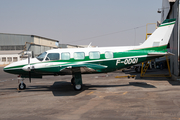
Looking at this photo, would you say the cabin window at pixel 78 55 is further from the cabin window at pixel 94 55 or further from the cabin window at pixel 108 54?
the cabin window at pixel 108 54

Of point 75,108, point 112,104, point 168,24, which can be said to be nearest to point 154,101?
point 112,104

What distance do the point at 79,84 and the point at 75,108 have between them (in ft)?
14.2

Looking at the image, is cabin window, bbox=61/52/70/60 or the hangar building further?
the hangar building

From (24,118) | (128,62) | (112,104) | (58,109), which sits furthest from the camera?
(128,62)

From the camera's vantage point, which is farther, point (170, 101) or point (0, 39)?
point (0, 39)

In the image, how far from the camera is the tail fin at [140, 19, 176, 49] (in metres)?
14.1

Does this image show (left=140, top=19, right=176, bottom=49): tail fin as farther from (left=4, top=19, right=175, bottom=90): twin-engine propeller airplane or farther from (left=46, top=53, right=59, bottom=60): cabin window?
(left=46, top=53, right=59, bottom=60): cabin window

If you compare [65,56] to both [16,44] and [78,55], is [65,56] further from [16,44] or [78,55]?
[16,44]

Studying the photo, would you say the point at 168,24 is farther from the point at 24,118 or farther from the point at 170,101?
the point at 24,118

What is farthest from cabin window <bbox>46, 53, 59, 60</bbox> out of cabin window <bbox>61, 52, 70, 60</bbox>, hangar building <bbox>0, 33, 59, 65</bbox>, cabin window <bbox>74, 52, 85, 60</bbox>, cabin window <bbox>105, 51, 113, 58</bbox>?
hangar building <bbox>0, 33, 59, 65</bbox>

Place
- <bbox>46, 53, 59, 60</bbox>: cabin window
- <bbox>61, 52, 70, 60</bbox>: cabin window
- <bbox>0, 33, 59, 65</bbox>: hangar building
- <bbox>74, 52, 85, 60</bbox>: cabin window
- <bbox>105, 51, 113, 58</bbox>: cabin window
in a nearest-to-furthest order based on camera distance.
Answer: <bbox>46, 53, 59, 60</bbox>: cabin window
<bbox>61, 52, 70, 60</bbox>: cabin window
<bbox>74, 52, 85, 60</bbox>: cabin window
<bbox>105, 51, 113, 58</bbox>: cabin window
<bbox>0, 33, 59, 65</bbox>: hangar building

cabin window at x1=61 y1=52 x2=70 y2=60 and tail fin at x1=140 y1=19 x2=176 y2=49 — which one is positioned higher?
tail fin at x1=140 y1=19 x2=176 y2=49

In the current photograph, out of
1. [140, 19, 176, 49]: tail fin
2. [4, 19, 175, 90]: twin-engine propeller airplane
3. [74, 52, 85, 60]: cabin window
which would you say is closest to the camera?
[4, 19, 175, 90]: twin-engine propeller airplane

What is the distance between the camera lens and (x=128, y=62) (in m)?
13.4
